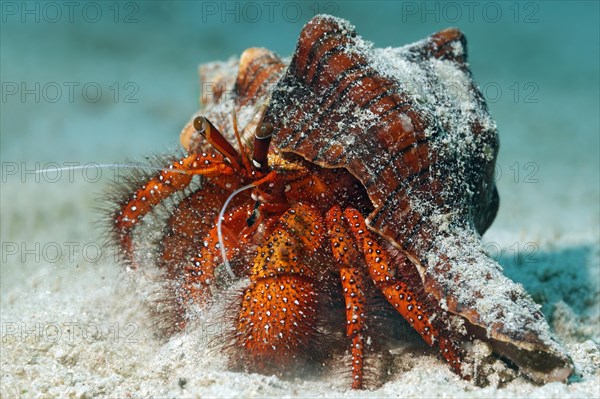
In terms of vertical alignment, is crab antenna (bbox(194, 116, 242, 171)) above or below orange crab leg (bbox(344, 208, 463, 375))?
above

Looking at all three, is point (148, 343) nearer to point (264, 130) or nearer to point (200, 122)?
point (200, 122)

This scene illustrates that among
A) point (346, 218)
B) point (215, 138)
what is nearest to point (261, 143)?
point (215, 138)

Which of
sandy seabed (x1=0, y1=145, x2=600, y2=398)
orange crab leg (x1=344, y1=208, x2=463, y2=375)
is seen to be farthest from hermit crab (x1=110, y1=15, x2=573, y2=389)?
sandy seabed (x1=0, y1=145, x2=600, y2=398)

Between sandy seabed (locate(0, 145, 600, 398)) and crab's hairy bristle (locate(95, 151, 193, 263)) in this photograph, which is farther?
crab's hairy bristle (locate(95, 151, 193, 263))

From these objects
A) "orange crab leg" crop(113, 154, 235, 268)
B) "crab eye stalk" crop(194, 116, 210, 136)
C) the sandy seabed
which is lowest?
the sandy seabed

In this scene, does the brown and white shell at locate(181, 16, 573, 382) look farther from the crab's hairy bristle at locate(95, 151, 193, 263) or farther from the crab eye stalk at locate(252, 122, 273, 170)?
the crab's hairy bristle at locate(95, 151, 193, 263)

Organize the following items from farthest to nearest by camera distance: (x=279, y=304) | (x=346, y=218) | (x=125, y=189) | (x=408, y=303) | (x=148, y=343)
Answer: (x=125, y=189), (x=148, y=343), (x=346, y=218), (x=408, y=303), (x=279, y=304)
